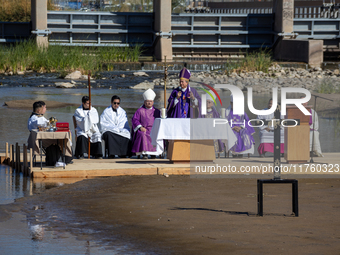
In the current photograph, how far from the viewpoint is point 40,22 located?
33781 millimetres

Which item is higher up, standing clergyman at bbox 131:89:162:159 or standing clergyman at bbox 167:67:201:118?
standing clergyman at bbox 167:67:201:118

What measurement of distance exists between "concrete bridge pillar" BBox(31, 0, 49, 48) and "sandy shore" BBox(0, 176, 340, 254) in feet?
82.4

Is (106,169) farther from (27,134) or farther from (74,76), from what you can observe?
(74,76)

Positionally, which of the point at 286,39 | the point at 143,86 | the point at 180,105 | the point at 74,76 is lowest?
the point at 180,105

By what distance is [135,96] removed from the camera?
2289 cm

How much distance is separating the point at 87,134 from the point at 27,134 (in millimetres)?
3257

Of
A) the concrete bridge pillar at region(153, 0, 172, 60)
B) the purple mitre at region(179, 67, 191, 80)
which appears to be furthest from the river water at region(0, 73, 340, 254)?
the concrete bridge pillar at region(153, 0, 172, 60)

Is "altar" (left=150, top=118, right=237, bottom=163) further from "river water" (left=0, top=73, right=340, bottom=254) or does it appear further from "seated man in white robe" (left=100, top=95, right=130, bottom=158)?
"seated man in white robe" (left=100, top=95, right=130, bottom=158)

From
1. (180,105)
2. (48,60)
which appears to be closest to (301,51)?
(48,60)

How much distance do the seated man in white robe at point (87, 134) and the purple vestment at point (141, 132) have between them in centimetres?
64

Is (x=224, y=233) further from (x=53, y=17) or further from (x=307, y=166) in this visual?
(x=53, y=17)

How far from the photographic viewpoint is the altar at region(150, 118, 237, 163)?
9289mm

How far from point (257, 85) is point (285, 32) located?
1000 centimetres

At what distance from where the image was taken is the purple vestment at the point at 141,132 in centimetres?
1137
